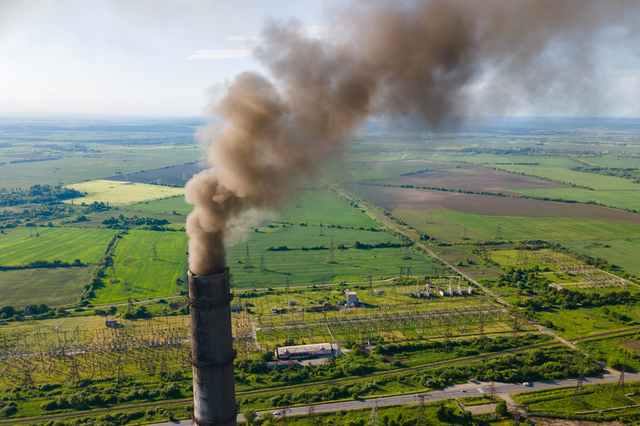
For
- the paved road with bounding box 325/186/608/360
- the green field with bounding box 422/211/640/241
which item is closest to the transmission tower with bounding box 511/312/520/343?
the paved road with bounding box 325/186/608/360

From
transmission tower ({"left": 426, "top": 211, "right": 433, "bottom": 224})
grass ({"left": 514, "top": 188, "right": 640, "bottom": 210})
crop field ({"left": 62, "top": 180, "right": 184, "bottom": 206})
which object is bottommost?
transmission tower ({"left": 426, "top": 211, "right": 433, "bottom": 224})

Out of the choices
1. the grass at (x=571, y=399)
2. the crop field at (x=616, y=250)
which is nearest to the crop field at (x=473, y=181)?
the crop field at (x=616, y=250)

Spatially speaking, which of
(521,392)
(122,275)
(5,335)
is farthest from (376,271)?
(5,335)

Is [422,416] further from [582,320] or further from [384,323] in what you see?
[582,320]

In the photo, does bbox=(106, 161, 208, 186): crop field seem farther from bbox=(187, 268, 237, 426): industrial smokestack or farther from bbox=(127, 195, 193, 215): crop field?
bbox=(187, 268, 237, 426): industrial smokestack

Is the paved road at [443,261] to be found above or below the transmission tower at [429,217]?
below

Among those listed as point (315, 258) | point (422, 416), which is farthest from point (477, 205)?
Answer: point (422, 416)

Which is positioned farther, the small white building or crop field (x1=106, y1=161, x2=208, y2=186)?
crop field (x1=106, y1=161, x2=208, y2=186)

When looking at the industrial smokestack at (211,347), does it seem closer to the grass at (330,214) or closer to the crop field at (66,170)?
the grass at (330,214)
